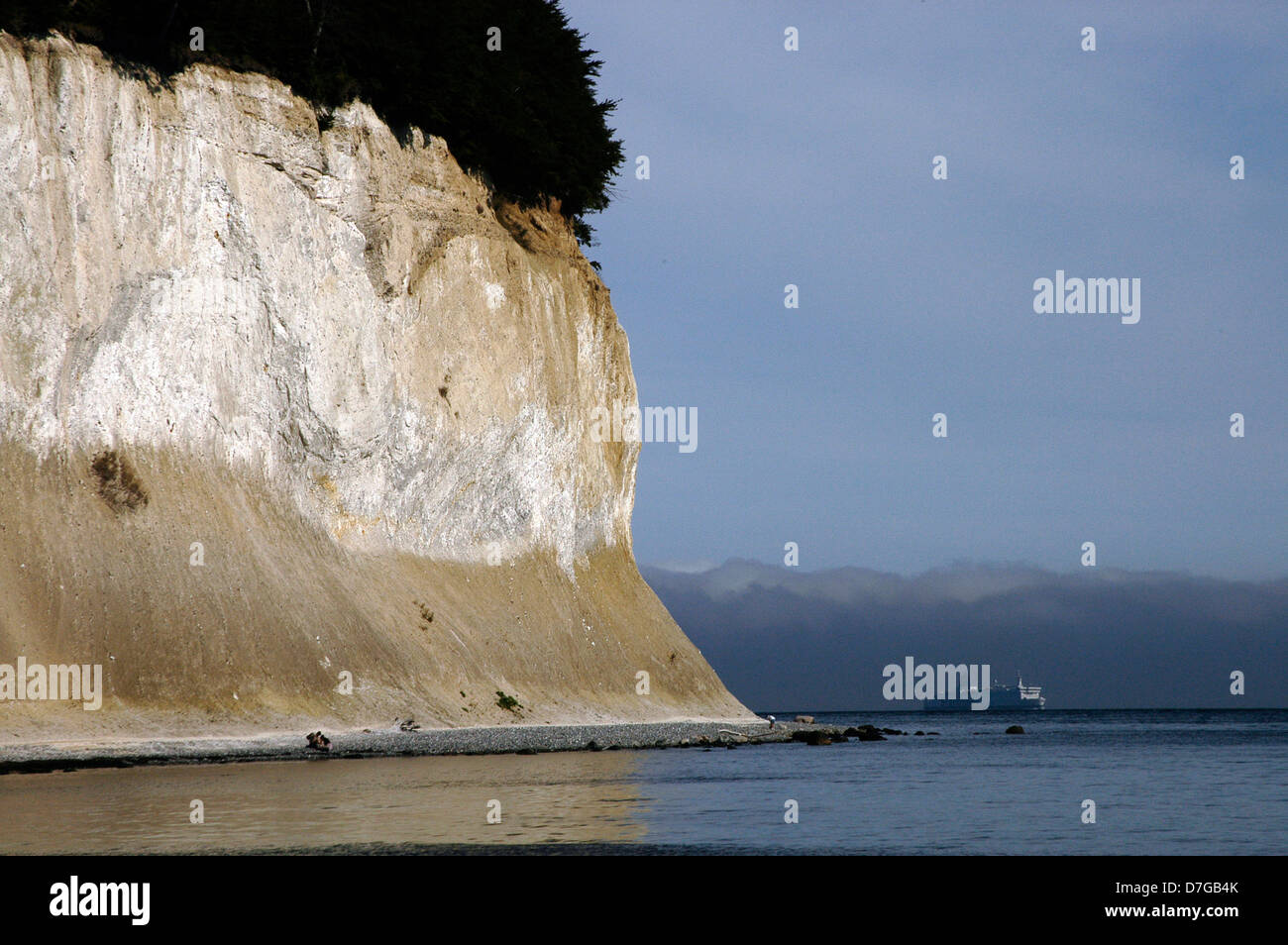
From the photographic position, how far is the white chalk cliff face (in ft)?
119

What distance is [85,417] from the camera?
3800 centimetres

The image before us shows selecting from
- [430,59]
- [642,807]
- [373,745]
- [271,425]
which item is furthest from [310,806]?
[430,59]

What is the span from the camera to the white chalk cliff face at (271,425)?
36156 millimetres

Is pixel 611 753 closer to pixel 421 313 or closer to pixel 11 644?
pixel 11 644

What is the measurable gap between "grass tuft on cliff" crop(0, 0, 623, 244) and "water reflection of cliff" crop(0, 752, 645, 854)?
2519cm

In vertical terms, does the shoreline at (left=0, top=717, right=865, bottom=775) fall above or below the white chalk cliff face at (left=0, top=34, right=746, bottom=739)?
below

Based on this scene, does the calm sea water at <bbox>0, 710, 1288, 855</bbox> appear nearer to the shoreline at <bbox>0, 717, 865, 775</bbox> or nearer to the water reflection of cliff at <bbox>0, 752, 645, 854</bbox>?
the water reflection of cliff at <bbox>0, 752, 645, 854</bbox>

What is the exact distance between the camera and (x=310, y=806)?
65.5 ft

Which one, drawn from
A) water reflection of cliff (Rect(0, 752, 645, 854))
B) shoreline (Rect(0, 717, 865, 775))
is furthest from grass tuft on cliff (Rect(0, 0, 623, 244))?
water reflection of cliff (Rect(0, 752, 645, 854))

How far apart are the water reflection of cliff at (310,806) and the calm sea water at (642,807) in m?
0.05

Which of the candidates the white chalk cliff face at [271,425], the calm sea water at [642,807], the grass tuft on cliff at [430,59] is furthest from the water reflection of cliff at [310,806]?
the grass tuft on cliff at [430,59]

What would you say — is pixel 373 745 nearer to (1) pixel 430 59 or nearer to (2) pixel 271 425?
(2) pixel 271 425

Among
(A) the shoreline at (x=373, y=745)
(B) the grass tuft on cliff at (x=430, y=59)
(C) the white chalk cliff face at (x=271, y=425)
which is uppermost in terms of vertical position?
(B) the grass tuft on cliff at (x=430, y=59)

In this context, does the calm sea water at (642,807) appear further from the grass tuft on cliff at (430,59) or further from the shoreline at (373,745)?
the grass tuft on cliff at (430,59)
